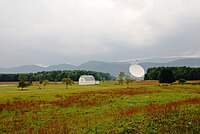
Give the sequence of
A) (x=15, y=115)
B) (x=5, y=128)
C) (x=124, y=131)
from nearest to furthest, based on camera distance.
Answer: (x=124, y=131) < (x=5, y=128) < (x=15, y=115)

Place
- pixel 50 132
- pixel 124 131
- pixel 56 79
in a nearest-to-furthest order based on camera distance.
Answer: pixel 124 131
pixel 50 132
pixel 56 79

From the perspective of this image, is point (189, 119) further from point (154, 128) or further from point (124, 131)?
point (124, 131)

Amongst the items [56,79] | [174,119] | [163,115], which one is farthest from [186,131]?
[56,79]

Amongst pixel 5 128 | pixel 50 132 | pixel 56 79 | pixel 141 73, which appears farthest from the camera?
pixel 56 79

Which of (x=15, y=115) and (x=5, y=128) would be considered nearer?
(x=5, y=128)

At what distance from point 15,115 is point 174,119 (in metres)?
19.7

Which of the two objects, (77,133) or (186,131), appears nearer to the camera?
(186,131)

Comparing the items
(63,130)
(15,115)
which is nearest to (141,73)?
(15,115)

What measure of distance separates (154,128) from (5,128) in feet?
44.9

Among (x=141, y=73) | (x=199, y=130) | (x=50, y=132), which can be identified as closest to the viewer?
(x=199, y=130)

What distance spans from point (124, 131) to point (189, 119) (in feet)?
18.6

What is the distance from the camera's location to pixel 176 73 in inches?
6166

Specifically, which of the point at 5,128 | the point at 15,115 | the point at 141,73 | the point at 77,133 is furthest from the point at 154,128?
the point at 141,73

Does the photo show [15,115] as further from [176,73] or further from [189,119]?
[176,73]
